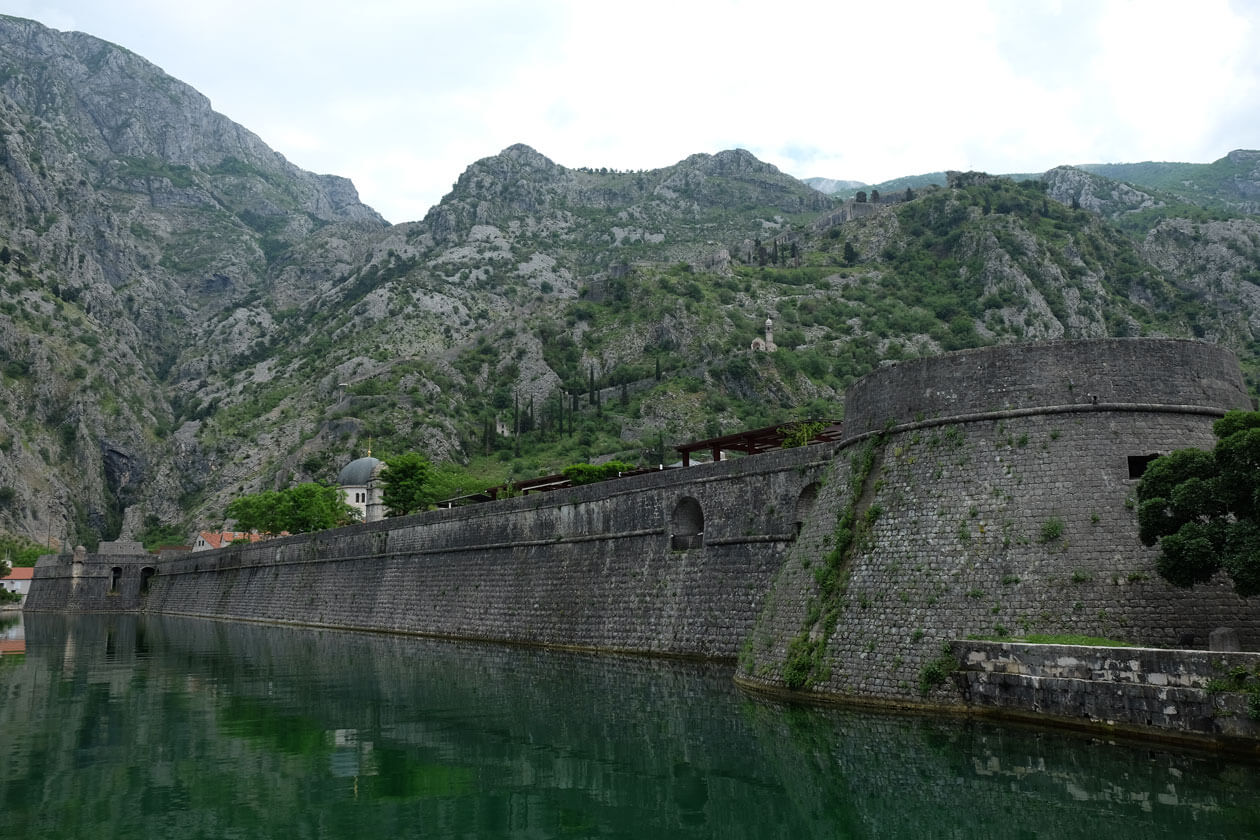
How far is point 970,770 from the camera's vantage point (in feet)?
44.4

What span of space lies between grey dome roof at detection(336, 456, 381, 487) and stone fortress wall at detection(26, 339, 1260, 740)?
64922 millimetres

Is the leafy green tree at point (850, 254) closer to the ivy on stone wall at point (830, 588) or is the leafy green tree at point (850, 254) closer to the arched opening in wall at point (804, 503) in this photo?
the arched opening in wall at point (804, 503)

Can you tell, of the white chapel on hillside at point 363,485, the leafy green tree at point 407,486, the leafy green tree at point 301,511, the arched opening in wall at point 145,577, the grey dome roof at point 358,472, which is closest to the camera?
the leafy green tree at point 407,486

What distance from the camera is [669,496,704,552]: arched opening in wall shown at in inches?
1182

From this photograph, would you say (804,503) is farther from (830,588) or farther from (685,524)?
(830,588)

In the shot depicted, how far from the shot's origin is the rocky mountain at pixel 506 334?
107938mm

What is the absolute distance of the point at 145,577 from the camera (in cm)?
8562

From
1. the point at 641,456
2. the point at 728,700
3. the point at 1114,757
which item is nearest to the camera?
the point at 1114,757

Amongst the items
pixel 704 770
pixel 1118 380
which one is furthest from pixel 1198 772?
pixel 1118 380

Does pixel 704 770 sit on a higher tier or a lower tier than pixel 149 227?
lower

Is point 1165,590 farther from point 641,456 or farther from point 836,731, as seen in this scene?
point 641,456

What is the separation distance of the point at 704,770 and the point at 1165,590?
28.8 ft

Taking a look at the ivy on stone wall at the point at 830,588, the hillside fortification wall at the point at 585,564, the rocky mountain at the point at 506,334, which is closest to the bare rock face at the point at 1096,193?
the rocky mountain at the point at 506,334

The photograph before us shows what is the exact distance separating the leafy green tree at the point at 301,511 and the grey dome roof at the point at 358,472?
364 cm
